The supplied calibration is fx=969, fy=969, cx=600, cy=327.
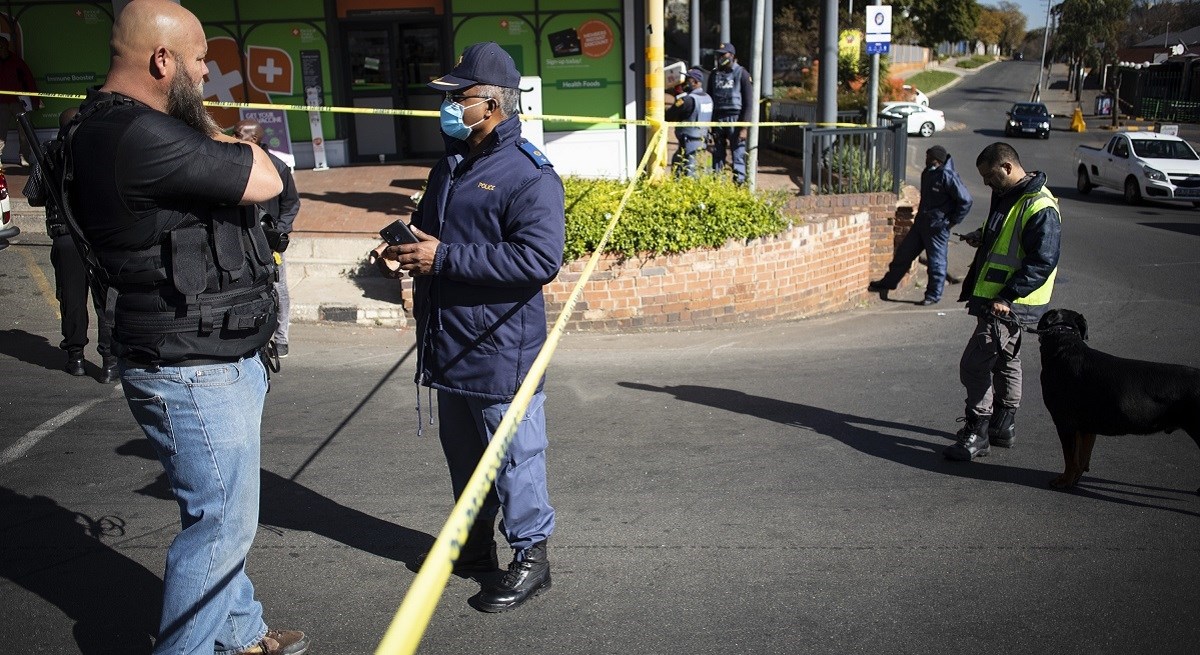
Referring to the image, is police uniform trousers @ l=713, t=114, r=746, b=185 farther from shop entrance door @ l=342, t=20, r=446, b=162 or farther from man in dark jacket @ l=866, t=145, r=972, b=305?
shop entrance door @ l=342, t=20, r=446, b=162

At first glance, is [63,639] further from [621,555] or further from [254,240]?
[621,555]

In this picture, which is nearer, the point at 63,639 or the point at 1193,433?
the point at 63,639

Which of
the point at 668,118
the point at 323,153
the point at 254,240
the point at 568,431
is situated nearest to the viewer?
the point at 254,240

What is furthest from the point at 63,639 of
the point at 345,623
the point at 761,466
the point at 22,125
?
the point at 761,466

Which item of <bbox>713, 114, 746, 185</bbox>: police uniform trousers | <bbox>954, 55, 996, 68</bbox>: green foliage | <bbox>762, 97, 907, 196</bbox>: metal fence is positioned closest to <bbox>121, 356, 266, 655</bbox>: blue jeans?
<bbox>762, 97, 907, 196</bbox>: metal fence

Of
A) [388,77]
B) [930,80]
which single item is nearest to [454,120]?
[388,77]

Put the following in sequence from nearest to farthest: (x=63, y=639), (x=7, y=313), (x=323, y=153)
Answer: (x=63, y=639) → (x=7, y=313) → (x=323, y=153)

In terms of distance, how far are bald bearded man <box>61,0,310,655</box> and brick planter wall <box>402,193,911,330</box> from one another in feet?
16.9

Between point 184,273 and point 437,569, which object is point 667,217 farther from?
point 437,569

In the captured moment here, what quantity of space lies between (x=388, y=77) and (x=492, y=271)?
12.6m

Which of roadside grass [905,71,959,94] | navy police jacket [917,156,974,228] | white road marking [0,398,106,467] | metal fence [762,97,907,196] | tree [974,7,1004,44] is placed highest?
tree [974,7,1004,44]

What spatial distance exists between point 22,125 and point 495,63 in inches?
70.5

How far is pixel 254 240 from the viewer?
3.00 metres

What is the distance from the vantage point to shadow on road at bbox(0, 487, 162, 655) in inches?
145
